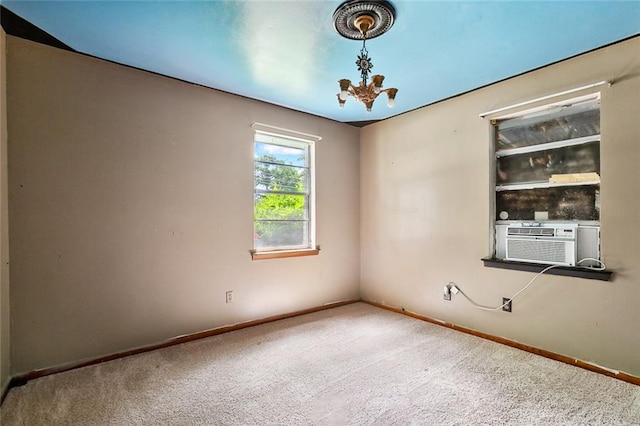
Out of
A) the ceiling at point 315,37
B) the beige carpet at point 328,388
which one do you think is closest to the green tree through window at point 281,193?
the ceiling at point 315,37

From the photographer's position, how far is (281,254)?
335cm

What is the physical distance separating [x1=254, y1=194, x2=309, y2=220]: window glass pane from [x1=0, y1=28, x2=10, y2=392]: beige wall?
74.7 inches

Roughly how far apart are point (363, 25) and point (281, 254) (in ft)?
7.64

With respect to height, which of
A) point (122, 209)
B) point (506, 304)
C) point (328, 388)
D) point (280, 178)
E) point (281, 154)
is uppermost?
point (281, 154)

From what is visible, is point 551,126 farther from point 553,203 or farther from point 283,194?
point 283,194

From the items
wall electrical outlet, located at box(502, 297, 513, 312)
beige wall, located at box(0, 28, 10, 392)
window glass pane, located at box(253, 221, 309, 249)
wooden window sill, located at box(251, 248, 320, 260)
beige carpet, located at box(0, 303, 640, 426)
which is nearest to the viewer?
beige carpet, located at box(0, 303, 640, 426)

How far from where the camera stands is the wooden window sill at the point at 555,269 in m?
2.20

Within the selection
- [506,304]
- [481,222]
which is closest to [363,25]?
[481,222]

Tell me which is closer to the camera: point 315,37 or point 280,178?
point 315,37

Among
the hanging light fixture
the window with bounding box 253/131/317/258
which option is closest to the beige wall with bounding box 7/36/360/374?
the window with bounding box 253/131/317/258

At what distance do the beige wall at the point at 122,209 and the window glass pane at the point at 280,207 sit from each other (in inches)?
7.2

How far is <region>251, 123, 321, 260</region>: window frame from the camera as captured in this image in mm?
3238

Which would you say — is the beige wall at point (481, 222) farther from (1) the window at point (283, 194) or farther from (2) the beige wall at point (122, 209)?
(2) the beige wall at point (122, 209)

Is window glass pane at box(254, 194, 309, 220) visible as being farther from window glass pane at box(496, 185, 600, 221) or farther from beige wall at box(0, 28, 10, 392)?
window glass pane at box(496, 185, 600, 221)
